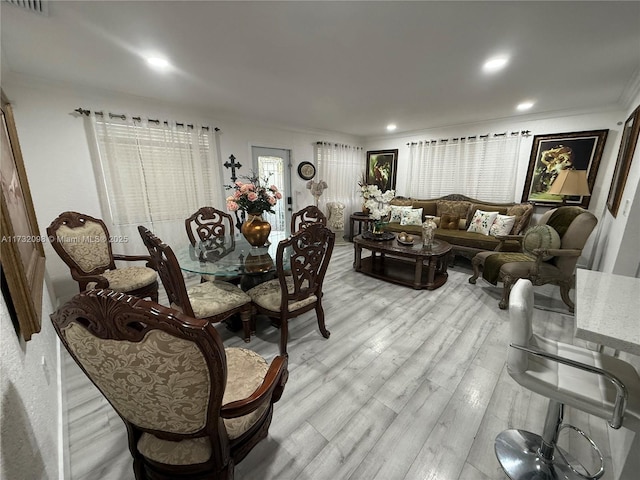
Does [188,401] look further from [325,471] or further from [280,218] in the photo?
[280,218]

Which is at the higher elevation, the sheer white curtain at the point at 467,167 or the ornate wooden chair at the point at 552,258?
the sheer white curtain at the point at 467,167

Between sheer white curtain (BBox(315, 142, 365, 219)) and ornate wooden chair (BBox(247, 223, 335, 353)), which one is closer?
ornate wooden chair (BBox(247, 223, 335, 353))

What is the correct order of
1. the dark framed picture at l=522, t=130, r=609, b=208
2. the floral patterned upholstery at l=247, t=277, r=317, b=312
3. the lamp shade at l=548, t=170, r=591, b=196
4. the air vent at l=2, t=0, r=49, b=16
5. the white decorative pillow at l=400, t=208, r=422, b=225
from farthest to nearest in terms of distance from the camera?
the white decorative pillow at l=400, t=208, r=422, b=225, the dark framed picture at l=522, t=130, r=609, b=208, the lamp shade at l=548, t=170, r=591, b=196, the floral patterned upholstery at l=247, t=277, r=317, b=312, the air vent at l=2, t=0, r=49, b=16

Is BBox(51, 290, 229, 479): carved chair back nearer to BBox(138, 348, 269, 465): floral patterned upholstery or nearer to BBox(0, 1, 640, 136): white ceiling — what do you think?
BBox(138, 348, 269, 465): floral patterned upholstery

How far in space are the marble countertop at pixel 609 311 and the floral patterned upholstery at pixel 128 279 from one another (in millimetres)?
2859

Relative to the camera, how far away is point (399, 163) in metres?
5.37

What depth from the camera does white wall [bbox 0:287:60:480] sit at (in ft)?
2.14

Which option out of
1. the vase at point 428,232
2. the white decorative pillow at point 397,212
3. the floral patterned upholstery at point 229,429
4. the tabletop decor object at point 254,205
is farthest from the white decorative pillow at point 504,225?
the floral patterned upholstery at point 229,429

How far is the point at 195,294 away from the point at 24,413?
1157 millimetres

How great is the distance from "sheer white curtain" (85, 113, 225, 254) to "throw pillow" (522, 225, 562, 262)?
4.04 metres

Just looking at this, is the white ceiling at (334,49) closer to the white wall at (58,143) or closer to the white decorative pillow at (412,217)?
the white wall at (58,143)

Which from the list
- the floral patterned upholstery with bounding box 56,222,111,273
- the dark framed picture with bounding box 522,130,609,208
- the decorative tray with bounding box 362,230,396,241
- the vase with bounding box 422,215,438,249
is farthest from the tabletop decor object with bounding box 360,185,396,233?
the floral patterned upholstery with bounding box 56,222,111,273

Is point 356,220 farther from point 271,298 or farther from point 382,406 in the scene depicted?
point 382,406

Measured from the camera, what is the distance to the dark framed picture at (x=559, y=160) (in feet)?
11.0
